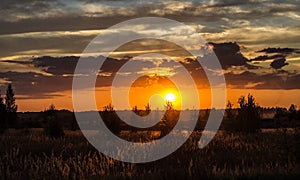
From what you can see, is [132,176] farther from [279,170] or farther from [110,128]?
[110,128]

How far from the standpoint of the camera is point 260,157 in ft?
67.6

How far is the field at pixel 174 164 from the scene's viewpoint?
14.6m

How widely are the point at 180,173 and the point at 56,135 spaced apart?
77.5 ft

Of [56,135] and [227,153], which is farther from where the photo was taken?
[56,135]

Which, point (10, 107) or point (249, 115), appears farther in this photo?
point (10, 107)

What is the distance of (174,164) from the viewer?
1847 cm

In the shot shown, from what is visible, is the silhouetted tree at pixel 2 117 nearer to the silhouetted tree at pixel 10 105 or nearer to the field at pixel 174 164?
the silhouetted tree at pixel 10 105

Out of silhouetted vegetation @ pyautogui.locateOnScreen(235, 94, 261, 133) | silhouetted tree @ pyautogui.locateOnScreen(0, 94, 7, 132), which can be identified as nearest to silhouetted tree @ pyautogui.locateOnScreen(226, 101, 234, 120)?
silhouetted vegetation @ pyautogui.locateOnScreen(235, 94, 261, 133)

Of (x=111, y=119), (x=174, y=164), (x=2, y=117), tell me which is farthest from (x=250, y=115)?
(x=2, y=117)

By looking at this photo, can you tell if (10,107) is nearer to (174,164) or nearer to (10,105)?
(10,105)

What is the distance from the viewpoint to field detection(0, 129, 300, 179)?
14.6 meters

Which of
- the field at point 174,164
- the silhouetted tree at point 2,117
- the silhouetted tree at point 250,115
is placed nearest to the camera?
the field at point 174,164

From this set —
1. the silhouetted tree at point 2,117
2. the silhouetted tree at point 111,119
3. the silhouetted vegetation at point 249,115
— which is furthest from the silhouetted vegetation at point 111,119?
the silhouetted tree at point 2,117

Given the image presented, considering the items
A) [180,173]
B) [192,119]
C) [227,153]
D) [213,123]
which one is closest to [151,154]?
[227,153]
